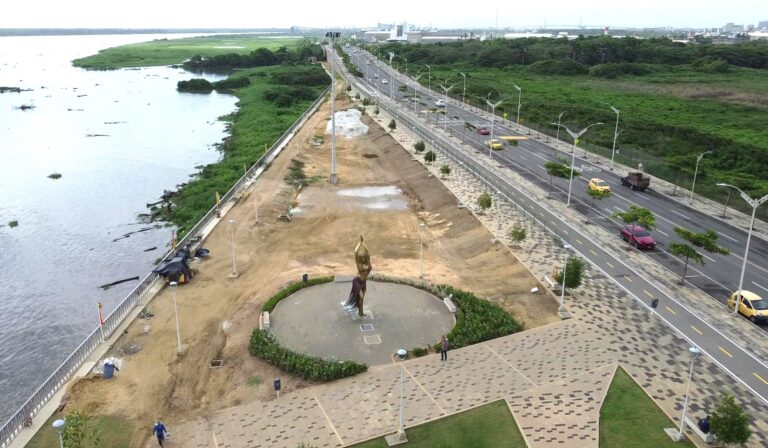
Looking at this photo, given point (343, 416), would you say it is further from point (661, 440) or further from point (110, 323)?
point (110, 323)

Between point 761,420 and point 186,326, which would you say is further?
point 186,326

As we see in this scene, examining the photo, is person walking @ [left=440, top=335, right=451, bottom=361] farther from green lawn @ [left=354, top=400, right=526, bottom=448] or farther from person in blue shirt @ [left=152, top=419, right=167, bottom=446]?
person in blue shirt @ [left=152, top=419, right=167, bottom=446]

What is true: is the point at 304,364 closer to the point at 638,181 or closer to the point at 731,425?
the point at 731,425

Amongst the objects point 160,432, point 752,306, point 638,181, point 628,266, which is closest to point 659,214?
→ point 638,181

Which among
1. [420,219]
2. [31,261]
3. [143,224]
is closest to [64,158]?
[143,224]

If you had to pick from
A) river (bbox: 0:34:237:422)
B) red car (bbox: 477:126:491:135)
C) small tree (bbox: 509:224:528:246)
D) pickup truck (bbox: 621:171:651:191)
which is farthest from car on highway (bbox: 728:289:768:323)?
red car (bbox: 477:126:491:135)
